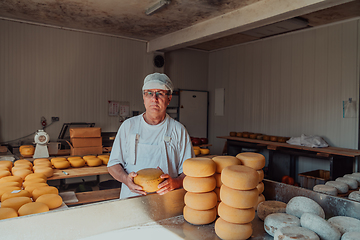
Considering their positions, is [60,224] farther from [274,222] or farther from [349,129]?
[349,129]

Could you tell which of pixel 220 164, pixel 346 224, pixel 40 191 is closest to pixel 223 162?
pixel 220 164

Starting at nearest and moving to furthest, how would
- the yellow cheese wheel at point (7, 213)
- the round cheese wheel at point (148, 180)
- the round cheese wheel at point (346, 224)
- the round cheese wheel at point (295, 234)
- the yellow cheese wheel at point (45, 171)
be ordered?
the round cheese wheel at point (295, 234) → the round cheese wheel at point (346, 224) → the round cheese wheel at point (148, 180) → the yellow cheese wheel at point (7, 213) → the yellow cheese wheel at point (45, 171)

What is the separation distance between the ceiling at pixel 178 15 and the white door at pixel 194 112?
6.36 feet

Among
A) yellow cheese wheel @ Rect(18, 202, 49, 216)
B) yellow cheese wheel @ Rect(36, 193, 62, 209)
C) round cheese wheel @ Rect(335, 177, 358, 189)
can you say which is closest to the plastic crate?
round cheese wheel @ Rect(335, 177, 358, 189)

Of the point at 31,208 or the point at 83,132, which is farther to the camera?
the point at 83,132

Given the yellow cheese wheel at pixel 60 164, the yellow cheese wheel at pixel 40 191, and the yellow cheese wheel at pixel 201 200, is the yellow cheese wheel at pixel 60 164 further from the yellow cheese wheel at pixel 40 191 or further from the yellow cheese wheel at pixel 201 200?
the yellow cheese wheel at pixel 201 200

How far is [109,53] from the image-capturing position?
6.21m

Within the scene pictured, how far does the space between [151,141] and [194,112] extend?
582cm

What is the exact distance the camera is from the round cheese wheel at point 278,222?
1.01 meters

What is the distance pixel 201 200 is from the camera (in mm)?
1115

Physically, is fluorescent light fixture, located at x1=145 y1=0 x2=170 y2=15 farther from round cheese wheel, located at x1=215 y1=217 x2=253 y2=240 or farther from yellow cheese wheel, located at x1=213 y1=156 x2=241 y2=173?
round cheese wheel, located at x1=215 y1=217 x2=253 y2=240

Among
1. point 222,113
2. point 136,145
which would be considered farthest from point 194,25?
point 136,145

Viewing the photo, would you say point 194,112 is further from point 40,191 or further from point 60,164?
point 40,191

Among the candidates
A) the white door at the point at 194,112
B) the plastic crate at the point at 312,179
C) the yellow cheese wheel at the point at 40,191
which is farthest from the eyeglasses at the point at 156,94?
the white door at the point at 194,112
